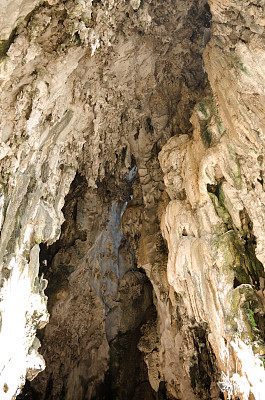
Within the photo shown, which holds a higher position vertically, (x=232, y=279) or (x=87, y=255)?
(x=232, y=279)

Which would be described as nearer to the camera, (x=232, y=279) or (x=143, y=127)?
(x=232, y=279)

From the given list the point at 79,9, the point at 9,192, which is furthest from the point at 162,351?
the point at 79,9

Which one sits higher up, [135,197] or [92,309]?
[135,197]

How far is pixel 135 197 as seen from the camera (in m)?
8.85

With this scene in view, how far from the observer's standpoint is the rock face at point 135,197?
4.69 metres

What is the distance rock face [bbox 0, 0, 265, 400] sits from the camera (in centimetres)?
469

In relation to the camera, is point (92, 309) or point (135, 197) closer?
point (135, 197)

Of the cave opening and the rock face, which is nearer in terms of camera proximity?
the rock face

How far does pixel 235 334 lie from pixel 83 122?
17.1 ft

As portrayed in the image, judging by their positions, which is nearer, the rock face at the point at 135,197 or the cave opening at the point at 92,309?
the rock face at the point at 135,197

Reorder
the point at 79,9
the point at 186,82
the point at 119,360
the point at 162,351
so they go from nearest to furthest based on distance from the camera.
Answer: the point at 79,9 → the point at 162,351 → the point at 186,82 → the point at 119,360

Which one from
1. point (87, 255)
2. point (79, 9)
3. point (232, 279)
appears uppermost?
point (79, 9)

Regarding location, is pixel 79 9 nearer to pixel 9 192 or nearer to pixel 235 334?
pixel 9 192

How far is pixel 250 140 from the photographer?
471 cm
